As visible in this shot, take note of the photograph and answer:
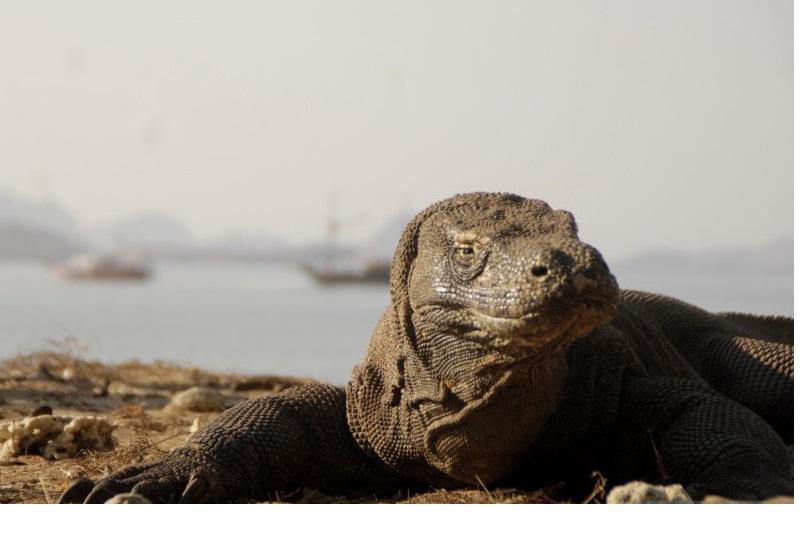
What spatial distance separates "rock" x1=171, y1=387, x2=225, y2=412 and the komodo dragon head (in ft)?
8.92

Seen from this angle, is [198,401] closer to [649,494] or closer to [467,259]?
[467,259]

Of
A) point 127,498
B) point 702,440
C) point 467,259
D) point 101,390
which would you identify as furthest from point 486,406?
point 101,390

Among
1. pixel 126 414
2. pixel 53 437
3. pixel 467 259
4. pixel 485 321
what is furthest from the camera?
pixel 126 414

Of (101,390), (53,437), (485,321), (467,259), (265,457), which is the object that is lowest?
(101,390)

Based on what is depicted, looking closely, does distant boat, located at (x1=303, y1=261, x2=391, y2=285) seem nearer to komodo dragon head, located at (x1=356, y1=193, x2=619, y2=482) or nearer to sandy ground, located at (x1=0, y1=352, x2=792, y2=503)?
sandy ground, located at (x1=0, y1=352, x2=792, y2=503)

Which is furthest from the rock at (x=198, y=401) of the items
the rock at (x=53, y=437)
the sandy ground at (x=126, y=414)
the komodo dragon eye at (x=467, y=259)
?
the komodo dragon eye at (x=467, y=259)

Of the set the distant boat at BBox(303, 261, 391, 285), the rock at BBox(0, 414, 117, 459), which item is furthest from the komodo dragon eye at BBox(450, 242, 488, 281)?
the distant boat at BBox(303, 261, 391, 285)

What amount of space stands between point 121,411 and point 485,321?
3.71m

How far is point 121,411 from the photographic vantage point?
22.0 feet

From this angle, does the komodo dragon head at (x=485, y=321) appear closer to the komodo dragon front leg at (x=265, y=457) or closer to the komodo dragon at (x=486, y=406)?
the komodo dragon at (x=486, y=406)

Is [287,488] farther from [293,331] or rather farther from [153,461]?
[293,331]

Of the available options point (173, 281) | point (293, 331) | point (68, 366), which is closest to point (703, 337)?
point (68, 366)

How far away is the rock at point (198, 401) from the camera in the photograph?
6941 millimetres

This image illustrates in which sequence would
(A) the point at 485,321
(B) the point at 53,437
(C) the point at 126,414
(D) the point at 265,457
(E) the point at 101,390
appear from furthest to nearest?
(E) the point at 101,390, (C) the point at 126,414, (B) the point at 53,437, (D) the point at 265,457, (A) the point at 485,321
